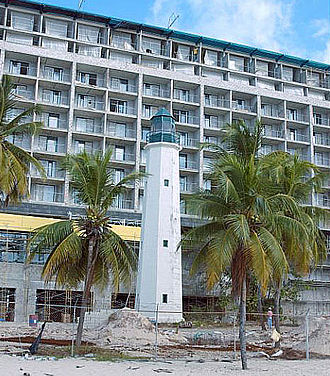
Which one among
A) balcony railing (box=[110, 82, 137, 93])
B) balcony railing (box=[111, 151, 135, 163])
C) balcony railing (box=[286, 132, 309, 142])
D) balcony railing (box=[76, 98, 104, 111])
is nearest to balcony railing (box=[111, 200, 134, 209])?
balcony railing (box=[111, 151, 135, 163])

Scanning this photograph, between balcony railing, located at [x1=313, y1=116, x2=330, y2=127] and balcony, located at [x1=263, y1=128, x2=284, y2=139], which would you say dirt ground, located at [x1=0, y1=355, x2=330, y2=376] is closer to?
balcony, located at [x1=263, y1=128, x2=284, y2=139]

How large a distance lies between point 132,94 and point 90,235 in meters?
38.3

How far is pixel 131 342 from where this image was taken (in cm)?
2761

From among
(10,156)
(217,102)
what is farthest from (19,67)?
(10,156)

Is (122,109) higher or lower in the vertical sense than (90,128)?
higher

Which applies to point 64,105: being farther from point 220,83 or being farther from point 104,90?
point 220,83

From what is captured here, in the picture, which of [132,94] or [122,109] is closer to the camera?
[132,94]

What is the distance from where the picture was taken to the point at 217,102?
64.8 meters

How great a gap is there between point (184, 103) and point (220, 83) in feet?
16.7

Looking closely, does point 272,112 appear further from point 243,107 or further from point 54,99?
point 54,99

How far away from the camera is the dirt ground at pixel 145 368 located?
1669 centimetres

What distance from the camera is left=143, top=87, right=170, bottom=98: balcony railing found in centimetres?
6175

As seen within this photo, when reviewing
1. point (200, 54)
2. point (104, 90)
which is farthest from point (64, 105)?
point (200, 54)

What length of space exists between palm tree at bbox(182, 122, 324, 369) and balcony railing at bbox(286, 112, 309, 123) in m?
48.9
